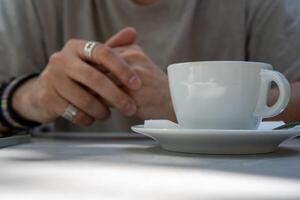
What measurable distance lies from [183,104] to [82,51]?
11.1 inches

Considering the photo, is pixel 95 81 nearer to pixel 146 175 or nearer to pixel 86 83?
pixel 86 83

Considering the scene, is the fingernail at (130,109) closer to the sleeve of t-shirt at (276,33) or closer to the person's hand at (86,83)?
the person's hand at (86,83)

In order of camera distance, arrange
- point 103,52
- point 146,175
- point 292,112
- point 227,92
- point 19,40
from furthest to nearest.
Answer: point 19,40 < point 292,112 < point 103,52 < point 227,92 < point 146,175

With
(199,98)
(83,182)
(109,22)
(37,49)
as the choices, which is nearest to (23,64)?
(37,49)

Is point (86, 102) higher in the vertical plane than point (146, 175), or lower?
higher

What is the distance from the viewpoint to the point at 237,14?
3.70 ft

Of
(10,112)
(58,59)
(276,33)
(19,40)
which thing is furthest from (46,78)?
(276,33)

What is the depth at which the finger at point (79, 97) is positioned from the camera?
2.39 feet

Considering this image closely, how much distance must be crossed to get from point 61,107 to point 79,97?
2.4 inches

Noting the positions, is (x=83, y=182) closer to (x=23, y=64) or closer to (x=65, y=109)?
(x=65, y=109)

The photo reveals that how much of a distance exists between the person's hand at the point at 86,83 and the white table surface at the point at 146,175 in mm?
250

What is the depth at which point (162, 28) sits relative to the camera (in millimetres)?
1110

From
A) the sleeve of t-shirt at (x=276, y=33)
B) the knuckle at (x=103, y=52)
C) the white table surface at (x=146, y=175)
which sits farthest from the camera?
the sleeve of t-shirt at (x=276, y=33)

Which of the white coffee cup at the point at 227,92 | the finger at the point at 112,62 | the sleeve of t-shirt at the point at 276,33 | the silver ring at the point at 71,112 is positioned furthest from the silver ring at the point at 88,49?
the sleeve of t-shirt at the point at 276,33
